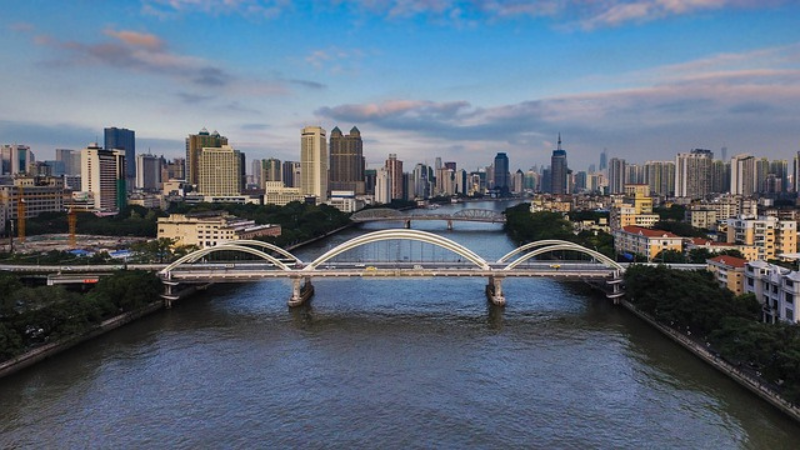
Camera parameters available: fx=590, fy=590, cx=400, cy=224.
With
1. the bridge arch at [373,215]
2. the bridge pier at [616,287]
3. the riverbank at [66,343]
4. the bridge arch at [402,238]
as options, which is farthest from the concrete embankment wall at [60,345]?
the bridge arch at [373,215]

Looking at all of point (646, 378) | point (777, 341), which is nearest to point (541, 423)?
point (646, 378)

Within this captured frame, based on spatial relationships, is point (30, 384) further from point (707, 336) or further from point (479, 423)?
point (707, 336)

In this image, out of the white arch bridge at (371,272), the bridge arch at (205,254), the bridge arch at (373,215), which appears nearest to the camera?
the white arch bridge at (371,272)

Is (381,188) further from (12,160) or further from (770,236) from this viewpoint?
(770,236)

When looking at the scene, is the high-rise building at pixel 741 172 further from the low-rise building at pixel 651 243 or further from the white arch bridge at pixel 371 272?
the white arch bridge at pixel 371 272

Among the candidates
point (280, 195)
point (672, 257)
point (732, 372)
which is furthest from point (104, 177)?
point (732, 372)
